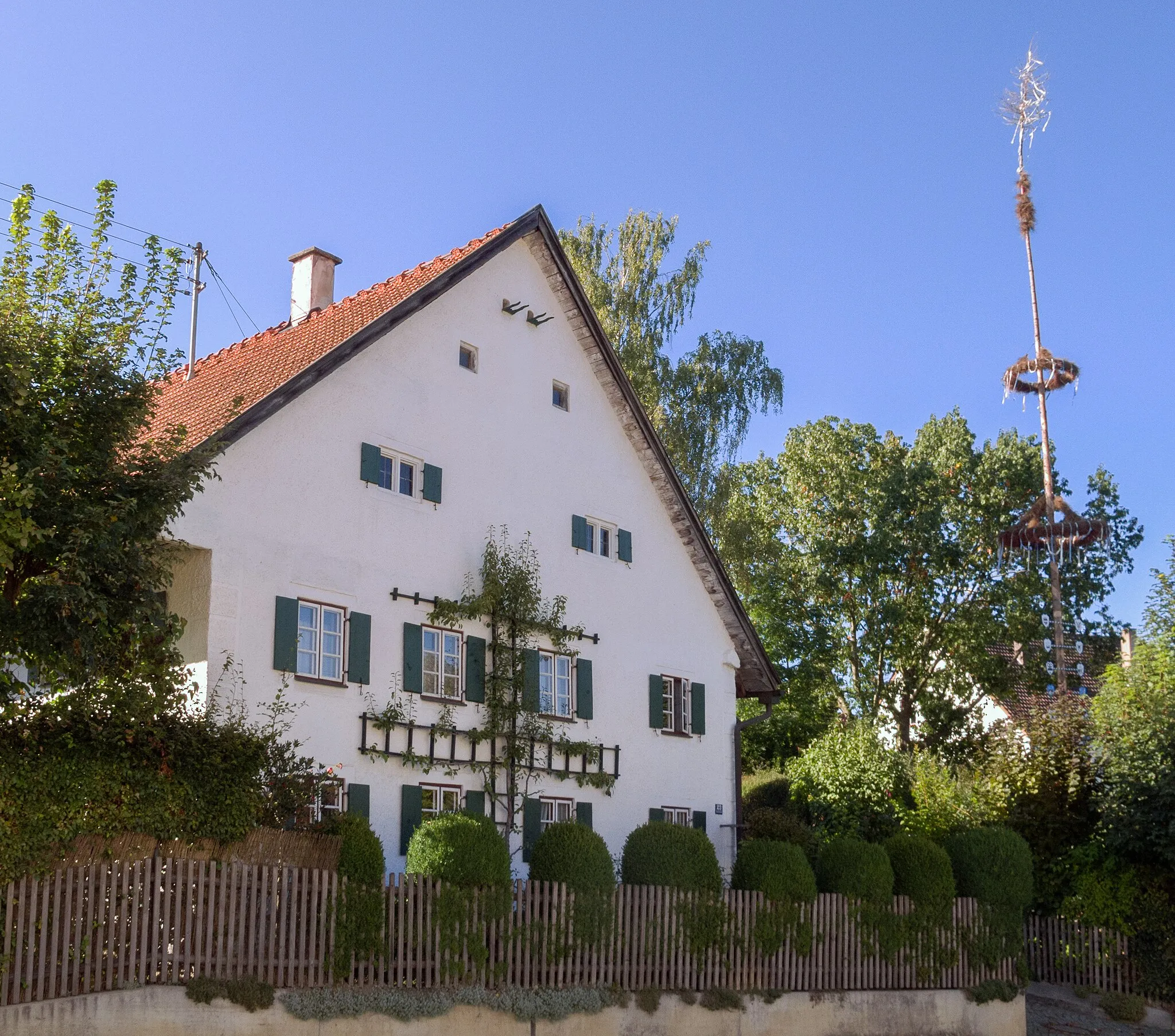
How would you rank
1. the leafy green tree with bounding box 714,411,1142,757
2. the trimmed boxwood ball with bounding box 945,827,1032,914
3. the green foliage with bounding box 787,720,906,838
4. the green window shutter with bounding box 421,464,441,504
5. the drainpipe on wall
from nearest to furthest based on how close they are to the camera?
the green window shutter with bounding box 421,464,441,504 < the trimmed boxwood ball with bounding box 945,827,1032,914 < the drainpipe on wall < the green foliage with bounding box 787,720,906,838 < the leafy green tree with bounding box 714,411,1142,757

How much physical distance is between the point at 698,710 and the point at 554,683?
3.70 metres

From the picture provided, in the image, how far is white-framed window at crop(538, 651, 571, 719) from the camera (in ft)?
72.3

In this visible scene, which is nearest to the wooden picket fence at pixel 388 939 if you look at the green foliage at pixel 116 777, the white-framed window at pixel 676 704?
the green foliage at pixel 116 777

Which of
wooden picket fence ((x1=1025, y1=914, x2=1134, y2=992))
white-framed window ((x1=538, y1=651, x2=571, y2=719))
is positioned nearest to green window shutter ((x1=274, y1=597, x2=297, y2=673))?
white-framed window ((x1=538, y1=651, x2=571, y2=719))

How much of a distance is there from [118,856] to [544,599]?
9.77 metres

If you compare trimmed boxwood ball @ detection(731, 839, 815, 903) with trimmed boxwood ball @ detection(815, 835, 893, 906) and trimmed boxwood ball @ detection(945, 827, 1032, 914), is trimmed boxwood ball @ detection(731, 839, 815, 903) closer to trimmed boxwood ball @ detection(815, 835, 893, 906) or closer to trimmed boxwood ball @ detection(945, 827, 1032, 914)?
trimmed boxwood ball @ detection(815, 835, 893, 906)

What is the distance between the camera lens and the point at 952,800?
25.2m

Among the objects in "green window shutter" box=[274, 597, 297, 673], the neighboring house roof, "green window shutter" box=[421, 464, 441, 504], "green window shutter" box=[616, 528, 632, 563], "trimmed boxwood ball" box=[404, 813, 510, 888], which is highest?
the neighboring house roof

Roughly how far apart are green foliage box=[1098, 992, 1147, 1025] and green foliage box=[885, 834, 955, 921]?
12.3 ft

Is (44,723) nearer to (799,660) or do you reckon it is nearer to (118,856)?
(118,856)

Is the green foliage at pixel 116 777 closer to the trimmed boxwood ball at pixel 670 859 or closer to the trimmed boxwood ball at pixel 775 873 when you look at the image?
the trimmed boxwood ball at pixel 670 859

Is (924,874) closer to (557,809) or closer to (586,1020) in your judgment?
(557,809)

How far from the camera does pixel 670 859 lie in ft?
58.7

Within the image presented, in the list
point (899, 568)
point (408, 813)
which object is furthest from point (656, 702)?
point (899, 568)
